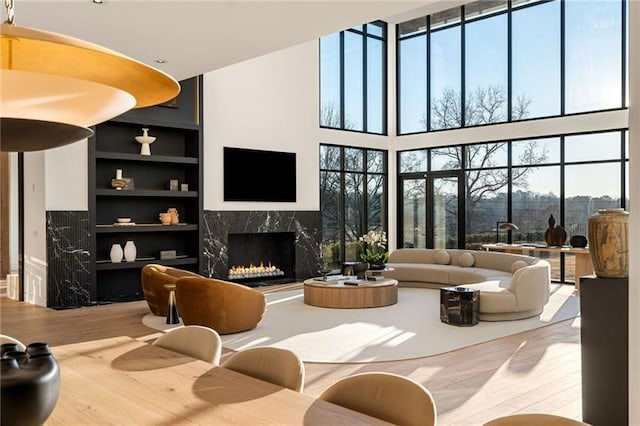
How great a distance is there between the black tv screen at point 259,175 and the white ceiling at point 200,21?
131 inches

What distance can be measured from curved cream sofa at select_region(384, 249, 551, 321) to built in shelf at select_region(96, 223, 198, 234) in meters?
3.45

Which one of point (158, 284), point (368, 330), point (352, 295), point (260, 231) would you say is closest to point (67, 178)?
point (158, 284)

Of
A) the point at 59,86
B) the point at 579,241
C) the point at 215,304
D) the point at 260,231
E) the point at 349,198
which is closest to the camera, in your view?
the point at 59,86

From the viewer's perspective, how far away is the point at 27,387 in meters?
1.43

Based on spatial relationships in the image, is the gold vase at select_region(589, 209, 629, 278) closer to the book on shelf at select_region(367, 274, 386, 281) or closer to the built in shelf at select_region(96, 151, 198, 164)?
the book on shelf at select_region(367, 274, 386, 281)

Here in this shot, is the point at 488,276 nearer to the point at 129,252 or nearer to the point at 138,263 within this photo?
the point at 138,263

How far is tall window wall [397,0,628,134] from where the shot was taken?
1005 centimetres

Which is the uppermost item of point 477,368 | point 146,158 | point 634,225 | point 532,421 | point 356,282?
point 146,158

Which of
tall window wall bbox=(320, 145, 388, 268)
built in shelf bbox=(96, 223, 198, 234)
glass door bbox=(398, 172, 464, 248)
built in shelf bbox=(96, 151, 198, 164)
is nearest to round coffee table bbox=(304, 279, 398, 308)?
built in shelf bbox=(96, 223, 198, 234)

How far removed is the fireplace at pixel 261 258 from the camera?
412 inches

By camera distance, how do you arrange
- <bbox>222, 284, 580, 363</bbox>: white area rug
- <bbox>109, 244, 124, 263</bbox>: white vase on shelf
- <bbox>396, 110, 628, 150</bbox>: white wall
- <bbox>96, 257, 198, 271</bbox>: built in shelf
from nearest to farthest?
<bbox>222, 284, 580, 363</bbox>: white area rug, <bbox>96, 257, 198, 271</bbox>: built in shelf, <bbox>109, 244, 124, 263</bbox>: white vase on shelf, <bbox>396, 110, 628, 150</bbox>: white wall

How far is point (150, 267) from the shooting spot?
741 cm

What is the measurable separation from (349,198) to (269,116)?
272cm

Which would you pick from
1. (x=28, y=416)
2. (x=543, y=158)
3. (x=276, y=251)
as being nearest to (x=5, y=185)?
(x=276, y=251)
